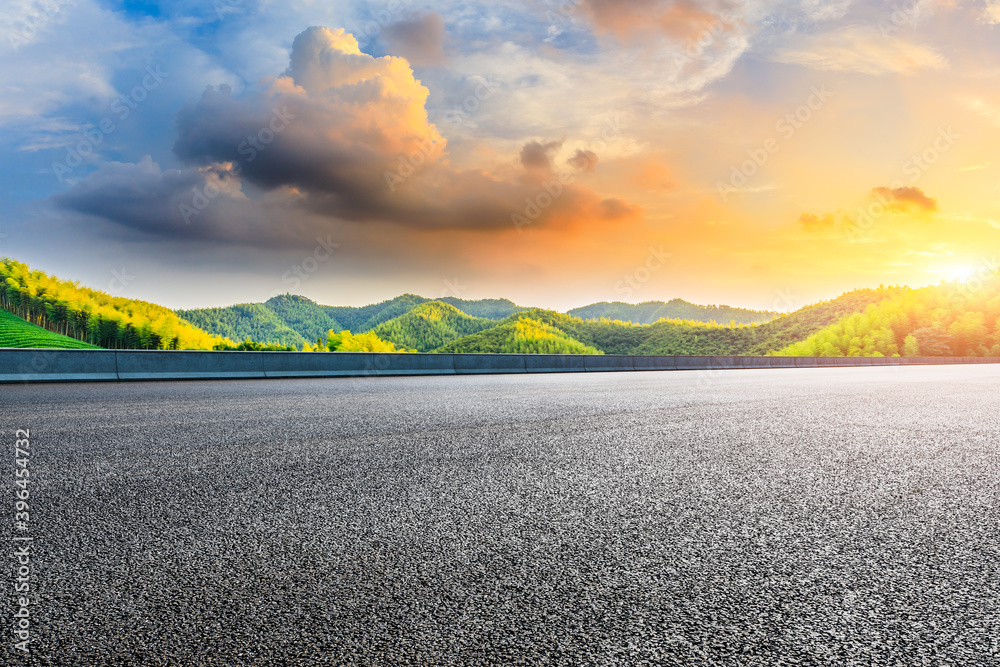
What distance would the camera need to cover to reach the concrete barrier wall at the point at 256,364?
1413 cm

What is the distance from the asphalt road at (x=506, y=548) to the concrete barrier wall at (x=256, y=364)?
877cm

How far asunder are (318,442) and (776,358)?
37.7 metres

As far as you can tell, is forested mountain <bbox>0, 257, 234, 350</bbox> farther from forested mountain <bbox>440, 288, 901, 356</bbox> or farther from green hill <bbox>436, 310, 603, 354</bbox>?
forested mountain <bbox>440, 288, 901, 356</bbox>

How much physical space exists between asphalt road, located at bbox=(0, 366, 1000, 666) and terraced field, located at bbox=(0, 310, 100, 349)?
104358 mm

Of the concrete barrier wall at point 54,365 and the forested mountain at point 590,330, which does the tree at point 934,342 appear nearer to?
the forested mountain at point 590,330

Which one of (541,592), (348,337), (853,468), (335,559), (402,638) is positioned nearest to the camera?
(402,638)

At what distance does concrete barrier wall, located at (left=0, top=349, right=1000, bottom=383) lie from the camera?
14.1 m

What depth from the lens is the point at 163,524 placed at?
3.55 m

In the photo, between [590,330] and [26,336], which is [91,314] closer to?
[26,336]

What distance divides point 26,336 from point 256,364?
11458 cm

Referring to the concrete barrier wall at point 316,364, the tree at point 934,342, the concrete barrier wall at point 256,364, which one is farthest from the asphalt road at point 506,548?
the tree at point 934,342

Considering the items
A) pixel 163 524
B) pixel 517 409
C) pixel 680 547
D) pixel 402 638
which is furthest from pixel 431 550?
pixel 517 409

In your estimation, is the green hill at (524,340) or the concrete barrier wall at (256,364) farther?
the green hill at (524,340)

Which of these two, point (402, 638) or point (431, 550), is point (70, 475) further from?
point (402, 638)
